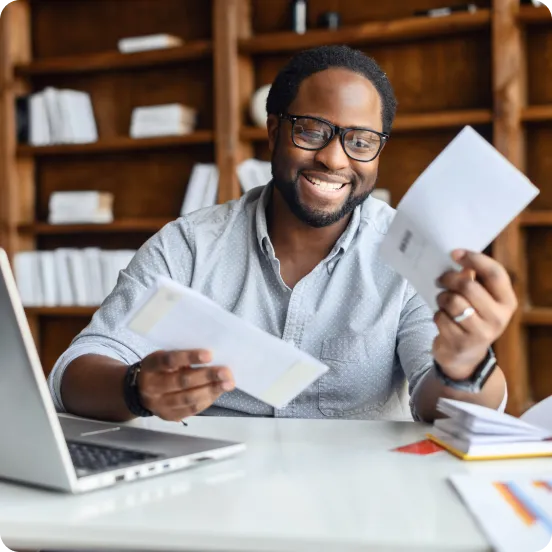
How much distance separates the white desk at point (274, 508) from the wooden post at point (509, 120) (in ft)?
6.55

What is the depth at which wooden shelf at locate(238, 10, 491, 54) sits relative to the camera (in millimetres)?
3055

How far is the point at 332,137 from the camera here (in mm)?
1637

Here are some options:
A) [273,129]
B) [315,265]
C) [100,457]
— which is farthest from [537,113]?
[100,457]

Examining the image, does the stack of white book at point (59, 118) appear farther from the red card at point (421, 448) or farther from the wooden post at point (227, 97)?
the red card at point (421, 448)

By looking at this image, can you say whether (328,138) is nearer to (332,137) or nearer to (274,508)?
(332,137)

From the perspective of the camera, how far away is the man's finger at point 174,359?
1032 millimetres

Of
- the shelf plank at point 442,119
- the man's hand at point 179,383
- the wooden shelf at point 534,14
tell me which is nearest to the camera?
the man's hand at point 179,383

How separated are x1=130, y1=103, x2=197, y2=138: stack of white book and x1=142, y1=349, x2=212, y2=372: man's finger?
97.2 inches

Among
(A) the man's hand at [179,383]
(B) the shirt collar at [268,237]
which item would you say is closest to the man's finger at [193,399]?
(A) the man's hand at [179,383]

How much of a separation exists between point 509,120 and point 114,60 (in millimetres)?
1737

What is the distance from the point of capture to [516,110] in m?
2.96

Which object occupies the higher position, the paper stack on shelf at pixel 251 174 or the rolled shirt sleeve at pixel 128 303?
the paper stack on shelf at pixel 251 174

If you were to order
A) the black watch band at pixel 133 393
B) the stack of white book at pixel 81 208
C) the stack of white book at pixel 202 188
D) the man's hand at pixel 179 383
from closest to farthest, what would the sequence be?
the man's hand at pixel 179 383, the black watch band at pixel 133 393, the stack of white book at pixel 202 188, the stack of white book at pixel 81 208

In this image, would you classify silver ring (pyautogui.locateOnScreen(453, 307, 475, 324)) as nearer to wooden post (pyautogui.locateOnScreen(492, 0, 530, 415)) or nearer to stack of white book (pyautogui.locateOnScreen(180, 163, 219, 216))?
wooden post (pyautogui.locateOnScreen(492, 0, 530, 415))
